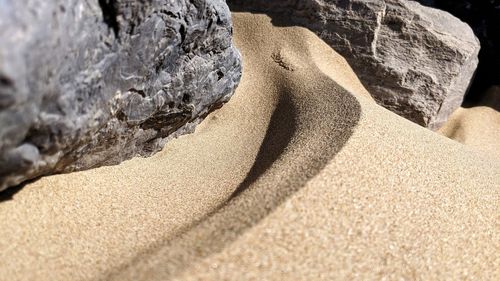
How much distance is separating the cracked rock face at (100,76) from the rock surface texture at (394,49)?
95 centimetres

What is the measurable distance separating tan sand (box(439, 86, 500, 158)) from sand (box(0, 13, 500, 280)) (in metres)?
0.78

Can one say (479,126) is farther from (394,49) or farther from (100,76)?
(100,76)

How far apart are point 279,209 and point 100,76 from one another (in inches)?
26.5

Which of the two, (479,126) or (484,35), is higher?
(484,35)

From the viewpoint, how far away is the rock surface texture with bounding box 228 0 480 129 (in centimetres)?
275

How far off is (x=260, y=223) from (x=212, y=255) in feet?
0.59

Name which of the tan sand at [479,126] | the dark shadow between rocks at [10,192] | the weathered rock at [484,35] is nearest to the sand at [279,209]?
the dark shadow between rocks at [10,192]

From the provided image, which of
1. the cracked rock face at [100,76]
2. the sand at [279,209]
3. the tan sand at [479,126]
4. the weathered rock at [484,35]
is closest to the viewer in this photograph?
the cracked rock face at [100,76]

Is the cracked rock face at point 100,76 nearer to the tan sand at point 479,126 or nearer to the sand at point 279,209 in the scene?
the sand at point 279,209

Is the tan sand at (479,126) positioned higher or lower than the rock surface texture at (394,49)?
lower

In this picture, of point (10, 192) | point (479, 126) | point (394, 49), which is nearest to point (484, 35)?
point (479, 126)

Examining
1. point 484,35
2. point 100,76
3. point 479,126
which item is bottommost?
point 479,126

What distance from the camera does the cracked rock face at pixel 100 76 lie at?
40.5 inches

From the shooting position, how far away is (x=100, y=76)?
4.42 feet
